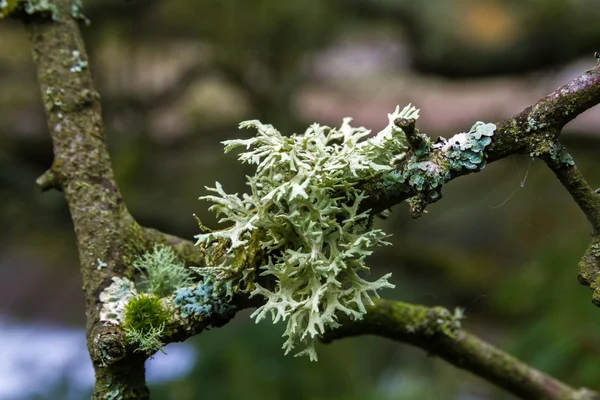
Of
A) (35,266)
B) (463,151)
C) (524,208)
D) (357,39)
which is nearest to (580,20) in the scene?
(524,208)

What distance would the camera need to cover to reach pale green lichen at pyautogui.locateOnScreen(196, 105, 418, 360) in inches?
21.6

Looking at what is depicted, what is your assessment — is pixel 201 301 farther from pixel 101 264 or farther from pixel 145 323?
pixel 101 264

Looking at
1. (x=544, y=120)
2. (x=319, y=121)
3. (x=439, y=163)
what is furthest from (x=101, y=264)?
(x=319, y=121)

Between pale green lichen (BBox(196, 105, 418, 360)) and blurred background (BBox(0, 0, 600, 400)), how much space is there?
47.2 inches

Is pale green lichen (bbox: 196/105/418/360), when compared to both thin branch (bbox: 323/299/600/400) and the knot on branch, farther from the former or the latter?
thin branch (bbox: 323/299/600/400)

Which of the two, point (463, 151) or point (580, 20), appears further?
point (580, 20)

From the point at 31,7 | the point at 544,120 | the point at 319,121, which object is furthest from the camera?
the point at 319,121

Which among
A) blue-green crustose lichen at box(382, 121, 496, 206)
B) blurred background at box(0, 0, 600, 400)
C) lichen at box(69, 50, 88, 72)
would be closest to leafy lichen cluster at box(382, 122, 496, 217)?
blue-green crustose lichen at box(382, 121, 496, 206)

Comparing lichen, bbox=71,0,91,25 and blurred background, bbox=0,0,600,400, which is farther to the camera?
blurred background, bbox=0,0,600,400

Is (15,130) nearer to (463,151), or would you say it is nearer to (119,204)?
(119,204)

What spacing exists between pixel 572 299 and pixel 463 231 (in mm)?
915

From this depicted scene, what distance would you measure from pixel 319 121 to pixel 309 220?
1806mm

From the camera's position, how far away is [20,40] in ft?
7.67

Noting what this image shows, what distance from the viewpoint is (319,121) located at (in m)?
2.33
